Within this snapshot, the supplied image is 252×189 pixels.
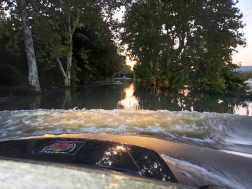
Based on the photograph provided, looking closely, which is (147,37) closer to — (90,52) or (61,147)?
(90,52)

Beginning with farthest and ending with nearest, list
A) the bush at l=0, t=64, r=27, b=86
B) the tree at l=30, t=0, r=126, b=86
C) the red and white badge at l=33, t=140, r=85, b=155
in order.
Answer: the bush at l=0, t=64, r=27, b=86 < the tree at l=30, t=0, r=126, b=86 < the red and white badge at l=33, t=140, r=85, b=155

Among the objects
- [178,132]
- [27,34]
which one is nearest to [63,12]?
[27,34]

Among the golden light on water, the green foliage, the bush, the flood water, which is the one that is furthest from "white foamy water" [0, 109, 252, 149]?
the green foliage

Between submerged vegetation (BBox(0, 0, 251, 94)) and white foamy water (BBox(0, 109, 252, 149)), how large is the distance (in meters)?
3.72

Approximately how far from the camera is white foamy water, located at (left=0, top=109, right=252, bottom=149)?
5.09m

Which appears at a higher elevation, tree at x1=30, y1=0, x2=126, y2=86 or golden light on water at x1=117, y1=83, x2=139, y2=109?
tree at x1=30, y1=0, x2=126, y2=86

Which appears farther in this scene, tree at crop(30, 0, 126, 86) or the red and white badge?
tree at crop(30, 0, 126, 86)

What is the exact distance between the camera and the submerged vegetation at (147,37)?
1002 centimetres

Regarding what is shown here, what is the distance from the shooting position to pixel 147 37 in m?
19.4

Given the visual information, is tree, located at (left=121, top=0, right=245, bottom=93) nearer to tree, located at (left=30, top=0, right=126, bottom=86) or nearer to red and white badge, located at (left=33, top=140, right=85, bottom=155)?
tree, located at (left=30, top=0, right=126, bottom=86)

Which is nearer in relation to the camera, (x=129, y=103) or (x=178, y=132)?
(x=178, y=132)

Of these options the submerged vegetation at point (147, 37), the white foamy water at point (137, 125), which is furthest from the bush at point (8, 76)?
the white foamy water at point (137, 125)

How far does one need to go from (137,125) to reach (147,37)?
15213 millimetres

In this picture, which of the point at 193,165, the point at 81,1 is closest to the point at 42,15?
the point at 81,1
